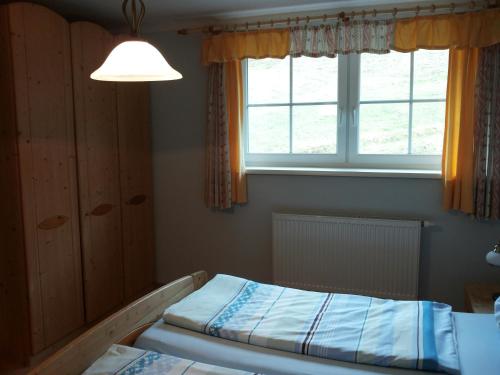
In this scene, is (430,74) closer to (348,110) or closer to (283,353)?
(348,110)

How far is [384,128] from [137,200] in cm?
188

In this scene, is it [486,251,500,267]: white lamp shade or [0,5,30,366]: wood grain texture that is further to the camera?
[0,5,30,366]: wood grain texture

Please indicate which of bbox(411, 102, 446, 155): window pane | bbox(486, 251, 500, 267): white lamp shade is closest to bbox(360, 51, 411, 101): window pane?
bbox(411, 102, 446, 155): window pane

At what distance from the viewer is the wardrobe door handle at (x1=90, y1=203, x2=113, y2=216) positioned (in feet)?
10.3

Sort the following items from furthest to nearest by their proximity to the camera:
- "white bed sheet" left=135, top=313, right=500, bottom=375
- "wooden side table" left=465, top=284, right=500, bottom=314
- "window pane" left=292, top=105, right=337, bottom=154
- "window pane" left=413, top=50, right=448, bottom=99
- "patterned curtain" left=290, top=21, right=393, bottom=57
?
"window pane" left=292, top=105, right=337, bottom=154, "window pane" left=413, top=50, right=448, bottom=99, "patterned curtain" left=290, top=21, right=393, bottom=57, "wooden side table" left=465, top=284, right=500, bottom=314, "white bed sheet" left=135, top=313, right=500, bottom=375

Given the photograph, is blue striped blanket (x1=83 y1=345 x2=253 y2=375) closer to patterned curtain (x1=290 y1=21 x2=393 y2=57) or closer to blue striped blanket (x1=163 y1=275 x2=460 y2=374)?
blue striped blanket (x1=163 y1=275 x2=460 y2=374)

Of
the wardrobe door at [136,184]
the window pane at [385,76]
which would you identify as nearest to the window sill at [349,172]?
Result: the window pane at [385,76]

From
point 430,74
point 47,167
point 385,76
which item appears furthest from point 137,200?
point 430,74

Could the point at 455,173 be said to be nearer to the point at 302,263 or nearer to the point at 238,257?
the point at 302,263

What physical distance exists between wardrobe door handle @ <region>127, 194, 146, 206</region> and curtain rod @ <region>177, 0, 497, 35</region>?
1.25 metres

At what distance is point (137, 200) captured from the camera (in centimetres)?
353

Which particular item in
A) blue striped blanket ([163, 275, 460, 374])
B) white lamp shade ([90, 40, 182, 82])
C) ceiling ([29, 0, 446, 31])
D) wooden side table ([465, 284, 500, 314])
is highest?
ceiling ([29, 0, 446, 31])

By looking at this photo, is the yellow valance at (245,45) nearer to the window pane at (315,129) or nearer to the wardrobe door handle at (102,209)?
the window pane at (315,129)

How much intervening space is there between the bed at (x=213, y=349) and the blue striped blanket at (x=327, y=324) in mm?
36
